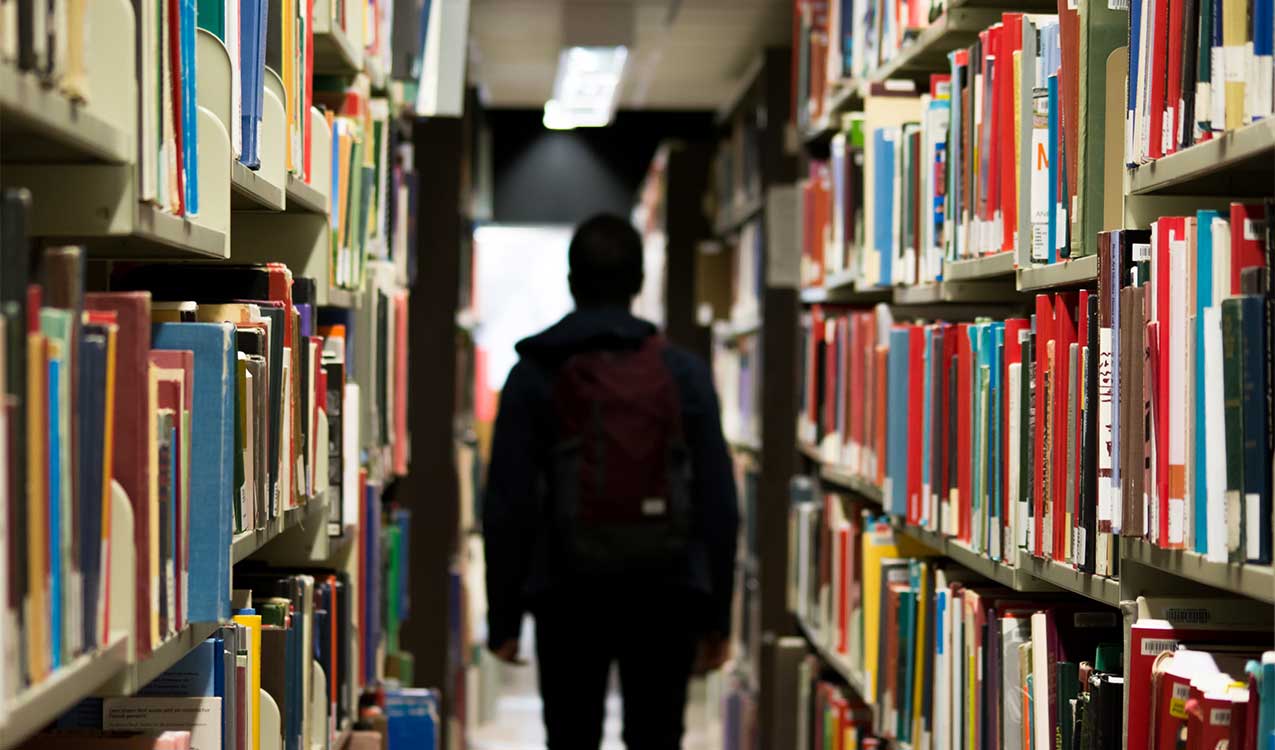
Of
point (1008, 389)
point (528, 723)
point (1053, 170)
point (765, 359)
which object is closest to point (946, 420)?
point (1008, 389)

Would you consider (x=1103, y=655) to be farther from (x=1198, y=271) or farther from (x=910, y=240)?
(x=910, y=240)

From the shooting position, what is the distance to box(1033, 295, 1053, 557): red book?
1759 millimetres

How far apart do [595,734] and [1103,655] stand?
1592 millimetres

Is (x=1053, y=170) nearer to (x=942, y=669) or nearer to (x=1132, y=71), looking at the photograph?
(x=1132, y=71)

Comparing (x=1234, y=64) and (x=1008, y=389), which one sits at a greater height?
(x=1234, y=64)

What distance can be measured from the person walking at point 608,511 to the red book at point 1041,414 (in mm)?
1138

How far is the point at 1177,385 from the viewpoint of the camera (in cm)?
138

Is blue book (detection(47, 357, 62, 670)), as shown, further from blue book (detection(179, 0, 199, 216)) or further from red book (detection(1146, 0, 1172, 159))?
red book (detection(1146, 0, 1172, 159))

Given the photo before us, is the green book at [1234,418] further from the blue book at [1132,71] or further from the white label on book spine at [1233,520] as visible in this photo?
the blue book at [1132,71]

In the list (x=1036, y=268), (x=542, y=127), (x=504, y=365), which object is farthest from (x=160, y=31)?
(x=504, y=365)

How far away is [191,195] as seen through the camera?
139cm

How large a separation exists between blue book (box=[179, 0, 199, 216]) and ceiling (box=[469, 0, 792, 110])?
360 cm

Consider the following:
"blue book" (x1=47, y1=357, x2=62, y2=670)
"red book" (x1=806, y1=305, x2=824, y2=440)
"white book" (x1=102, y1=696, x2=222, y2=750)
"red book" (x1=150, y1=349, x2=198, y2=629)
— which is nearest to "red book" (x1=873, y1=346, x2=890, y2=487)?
"red book" (x1=806, y1=305, x2=824, y2=440)

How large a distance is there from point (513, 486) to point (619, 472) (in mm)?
247
